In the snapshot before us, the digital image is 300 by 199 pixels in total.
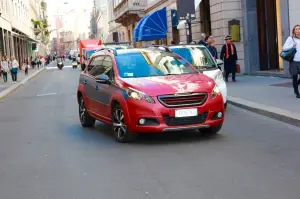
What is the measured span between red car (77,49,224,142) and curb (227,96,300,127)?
67.1 inches

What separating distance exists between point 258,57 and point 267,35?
101 cm

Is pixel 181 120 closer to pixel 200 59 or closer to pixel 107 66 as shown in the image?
pixel 107 66

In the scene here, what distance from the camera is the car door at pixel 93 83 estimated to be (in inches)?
387

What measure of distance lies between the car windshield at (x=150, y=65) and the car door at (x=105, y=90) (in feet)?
0.84

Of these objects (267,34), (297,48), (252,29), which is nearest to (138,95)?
(297,48)

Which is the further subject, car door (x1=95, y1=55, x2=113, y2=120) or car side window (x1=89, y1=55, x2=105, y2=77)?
car side window (x1=89, y1=55, x2=105, y2=77)

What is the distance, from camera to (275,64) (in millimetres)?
20922

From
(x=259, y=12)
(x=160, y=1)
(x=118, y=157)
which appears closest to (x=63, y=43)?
(x=160, y=1)

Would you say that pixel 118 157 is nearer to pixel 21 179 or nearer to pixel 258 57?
pixel 21 179

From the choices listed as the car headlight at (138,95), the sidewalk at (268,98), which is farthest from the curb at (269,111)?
the car headlight at (138,95)

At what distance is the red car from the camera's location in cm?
801

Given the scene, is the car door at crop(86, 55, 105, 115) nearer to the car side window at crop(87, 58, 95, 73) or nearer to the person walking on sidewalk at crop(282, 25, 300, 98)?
the car side window at crop(87, 58, 95, 73)

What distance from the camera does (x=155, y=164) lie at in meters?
6.75

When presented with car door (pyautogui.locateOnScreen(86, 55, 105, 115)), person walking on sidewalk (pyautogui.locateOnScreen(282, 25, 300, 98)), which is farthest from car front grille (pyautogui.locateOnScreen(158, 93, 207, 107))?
person walking on sidewalk (pyautogui.locateOnScreen(282, 25, 300, 98))
